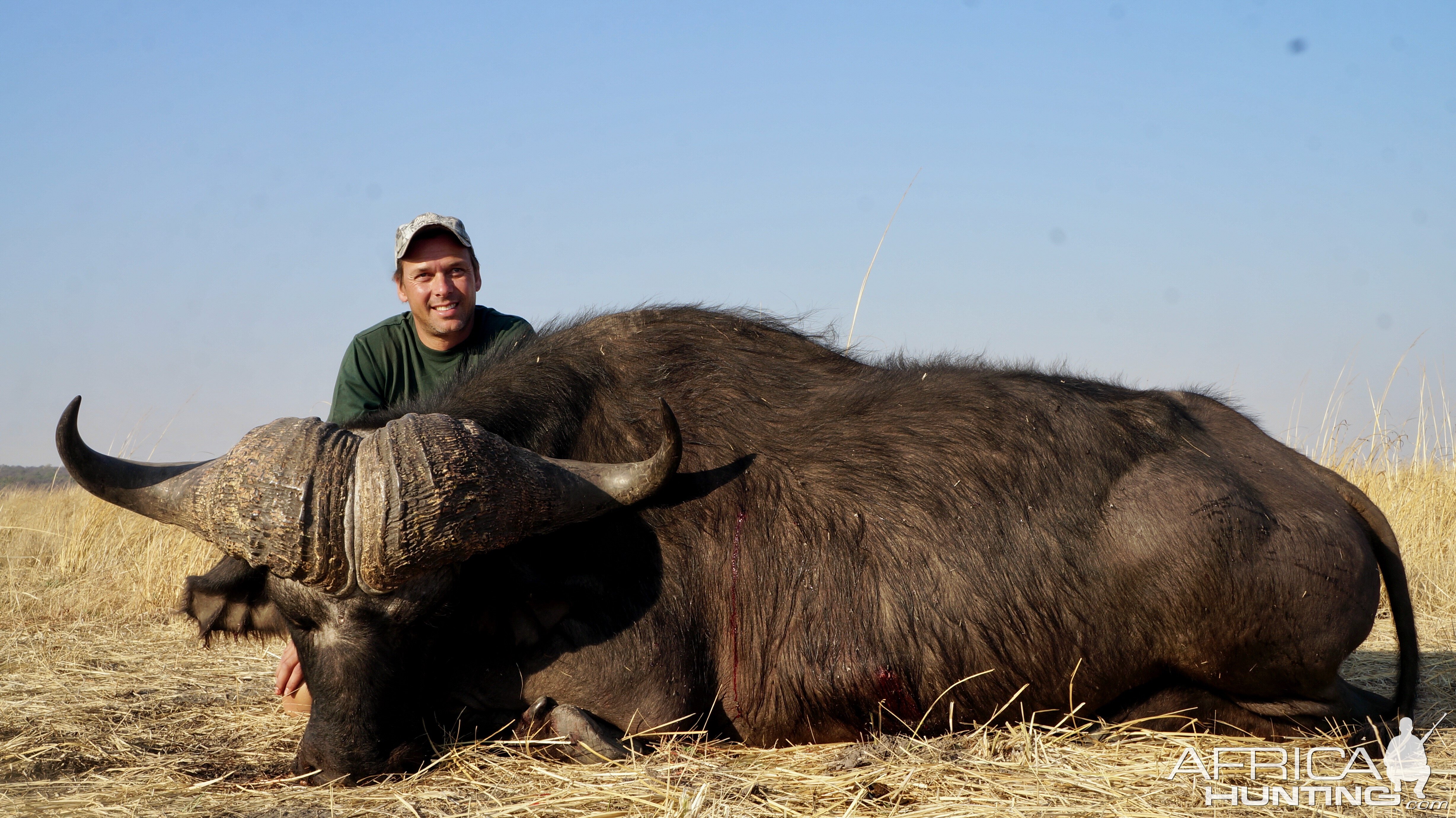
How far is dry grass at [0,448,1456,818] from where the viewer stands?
9.66ft

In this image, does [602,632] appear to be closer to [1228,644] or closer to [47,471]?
[1228,644]

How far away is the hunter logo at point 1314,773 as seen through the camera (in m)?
3.00

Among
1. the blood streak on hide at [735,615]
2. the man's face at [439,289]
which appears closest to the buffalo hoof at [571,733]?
the blood streak on hide at [735,615]

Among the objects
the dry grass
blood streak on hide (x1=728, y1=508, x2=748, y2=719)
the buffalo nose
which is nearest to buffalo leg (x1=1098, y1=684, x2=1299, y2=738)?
the dry grass

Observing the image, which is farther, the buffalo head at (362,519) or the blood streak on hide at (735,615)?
the blood streak on hide at (735,615)

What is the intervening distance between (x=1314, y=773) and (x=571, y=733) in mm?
2541

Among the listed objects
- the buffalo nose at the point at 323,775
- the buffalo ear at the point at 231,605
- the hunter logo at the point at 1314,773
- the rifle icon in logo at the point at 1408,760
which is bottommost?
the rifle icon in logo at the point at 1408,760

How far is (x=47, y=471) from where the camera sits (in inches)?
1300

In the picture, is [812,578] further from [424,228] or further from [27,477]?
[27,477]

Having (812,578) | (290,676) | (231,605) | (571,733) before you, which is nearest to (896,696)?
(812,578)

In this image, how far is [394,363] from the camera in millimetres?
5348

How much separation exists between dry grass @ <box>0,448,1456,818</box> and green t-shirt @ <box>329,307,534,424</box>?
5.13 ft

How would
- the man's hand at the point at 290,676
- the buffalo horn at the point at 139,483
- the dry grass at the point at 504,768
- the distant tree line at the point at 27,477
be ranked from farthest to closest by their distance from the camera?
the distant tree line at the point at 27,477 < the man's hand at the point at 290,676 < the buffalo horn at the point at 139,483 < the dry grass at the point at 504,768

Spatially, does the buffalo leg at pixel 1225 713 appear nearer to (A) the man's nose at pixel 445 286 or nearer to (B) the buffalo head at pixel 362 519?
(B) the buffalo head at pixel 362 519
